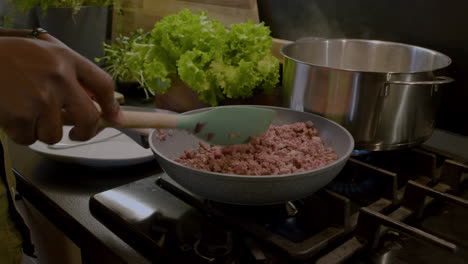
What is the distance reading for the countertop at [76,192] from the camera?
71 centimetres

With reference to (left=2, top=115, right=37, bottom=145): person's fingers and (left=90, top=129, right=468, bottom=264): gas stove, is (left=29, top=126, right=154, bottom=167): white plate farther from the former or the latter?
(left=2, top=115, right=37, bottom=145): person's fingers

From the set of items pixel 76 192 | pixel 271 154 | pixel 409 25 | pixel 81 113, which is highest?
pixel 409 25

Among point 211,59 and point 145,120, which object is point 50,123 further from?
point 211,59

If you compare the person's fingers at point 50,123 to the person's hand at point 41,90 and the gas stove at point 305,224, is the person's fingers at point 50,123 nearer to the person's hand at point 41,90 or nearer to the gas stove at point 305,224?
the person's hand at point 41,90

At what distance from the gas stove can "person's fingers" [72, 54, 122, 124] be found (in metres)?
0.22

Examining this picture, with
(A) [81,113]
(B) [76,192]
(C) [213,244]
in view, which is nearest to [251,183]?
(C) [213,244]

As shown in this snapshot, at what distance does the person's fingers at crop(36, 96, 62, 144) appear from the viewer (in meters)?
0.52

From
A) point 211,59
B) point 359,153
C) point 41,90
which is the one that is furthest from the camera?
point 211,59

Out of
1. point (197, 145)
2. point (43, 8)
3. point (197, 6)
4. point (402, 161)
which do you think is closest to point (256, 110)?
point (197, 145)

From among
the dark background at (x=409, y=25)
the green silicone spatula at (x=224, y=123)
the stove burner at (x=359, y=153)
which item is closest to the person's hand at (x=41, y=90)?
the green silicone spatula at (x=224, y=123)

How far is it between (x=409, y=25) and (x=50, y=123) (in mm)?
965

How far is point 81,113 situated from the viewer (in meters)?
0.54

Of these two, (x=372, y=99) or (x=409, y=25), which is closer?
(x=372, y=99)

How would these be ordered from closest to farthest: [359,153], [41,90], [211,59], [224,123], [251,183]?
[41,90] < [251,183] < [224,123] < [359,153] < [211,59]
